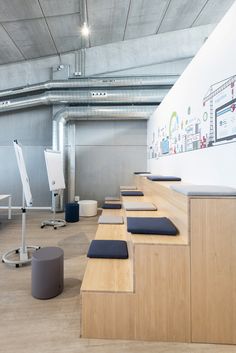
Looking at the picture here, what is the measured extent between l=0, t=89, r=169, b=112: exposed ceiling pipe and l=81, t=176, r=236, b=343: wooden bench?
3899 mm

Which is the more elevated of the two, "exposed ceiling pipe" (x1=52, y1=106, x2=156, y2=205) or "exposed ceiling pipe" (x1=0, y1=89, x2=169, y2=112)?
"exposed ceiling pipe" (x1=0, y1=89, x2=169, y2=112)

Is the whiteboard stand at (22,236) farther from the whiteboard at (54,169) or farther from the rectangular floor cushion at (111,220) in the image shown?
the whiteboard at (54,169)

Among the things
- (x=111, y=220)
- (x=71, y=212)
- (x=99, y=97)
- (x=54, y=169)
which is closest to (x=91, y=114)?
(x=99, y=97)

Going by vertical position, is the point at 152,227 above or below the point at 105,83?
below

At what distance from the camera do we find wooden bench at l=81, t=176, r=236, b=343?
5.03ft

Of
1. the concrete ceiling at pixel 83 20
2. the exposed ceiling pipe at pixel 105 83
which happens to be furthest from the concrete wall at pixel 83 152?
the concrete ceiling at pixel 83 20

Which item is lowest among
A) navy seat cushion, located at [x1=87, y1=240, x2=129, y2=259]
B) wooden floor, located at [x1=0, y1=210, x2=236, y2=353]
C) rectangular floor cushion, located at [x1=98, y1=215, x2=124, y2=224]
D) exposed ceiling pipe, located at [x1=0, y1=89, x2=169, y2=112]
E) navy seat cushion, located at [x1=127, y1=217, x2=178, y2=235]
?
wooden floor, located at [x1=0, y1=210, x2=236, y2=353]

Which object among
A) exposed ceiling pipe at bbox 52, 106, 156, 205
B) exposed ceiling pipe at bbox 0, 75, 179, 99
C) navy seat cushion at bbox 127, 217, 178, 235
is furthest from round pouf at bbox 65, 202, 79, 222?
navy seat cushion at bbox 127, 217, 178, 235

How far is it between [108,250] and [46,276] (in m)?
0.62

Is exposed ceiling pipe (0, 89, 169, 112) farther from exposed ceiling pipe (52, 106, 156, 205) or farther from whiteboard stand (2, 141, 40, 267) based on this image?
whiteboard stand (2, 141, 40, 267)

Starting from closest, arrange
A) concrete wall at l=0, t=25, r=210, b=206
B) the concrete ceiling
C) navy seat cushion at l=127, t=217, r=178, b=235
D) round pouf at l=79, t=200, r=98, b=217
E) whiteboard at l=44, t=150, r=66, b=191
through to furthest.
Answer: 1. navy seat cushion at l=127, t=217, r=178, b=235
2. the concrete ceiling
3. whiteboard at l=44, t=150, r=66, b=191
4. round pouf at l=79, t=200, r=98, b=217
5. concrete wall at l=0, t=25, r=210, b=206

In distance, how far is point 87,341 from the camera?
156 centimetres

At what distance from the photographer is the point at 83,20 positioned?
3.95 metres

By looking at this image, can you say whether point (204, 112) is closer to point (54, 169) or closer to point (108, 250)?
point (108, 250)
